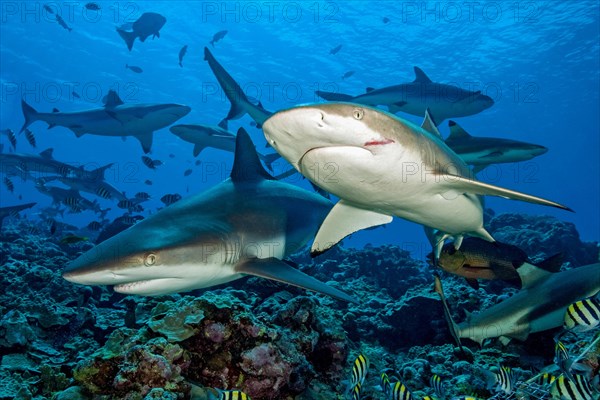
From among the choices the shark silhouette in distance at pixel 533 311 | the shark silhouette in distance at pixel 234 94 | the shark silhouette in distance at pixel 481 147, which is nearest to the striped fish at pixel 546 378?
the shark silhouette in distance at pixel 533 311

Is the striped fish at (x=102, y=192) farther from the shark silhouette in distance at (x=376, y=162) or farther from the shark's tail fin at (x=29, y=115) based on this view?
the shark silhouette in distance at (x=376, y=162)

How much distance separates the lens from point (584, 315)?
322cm

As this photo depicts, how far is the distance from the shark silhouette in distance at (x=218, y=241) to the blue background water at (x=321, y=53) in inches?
894

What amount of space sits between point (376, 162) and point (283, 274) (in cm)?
165

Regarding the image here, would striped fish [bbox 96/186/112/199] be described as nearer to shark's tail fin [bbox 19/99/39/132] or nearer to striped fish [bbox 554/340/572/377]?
shark's tail fin [bbox 19/99/39/132]

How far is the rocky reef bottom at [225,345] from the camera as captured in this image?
3123 mm

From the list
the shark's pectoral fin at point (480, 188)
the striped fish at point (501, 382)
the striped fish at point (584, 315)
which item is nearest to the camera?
the shark's pectoral fin at point (480, 188)

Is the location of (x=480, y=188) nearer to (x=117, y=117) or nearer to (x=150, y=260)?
(x=150, y=260)

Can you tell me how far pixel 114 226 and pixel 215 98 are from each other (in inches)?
1944

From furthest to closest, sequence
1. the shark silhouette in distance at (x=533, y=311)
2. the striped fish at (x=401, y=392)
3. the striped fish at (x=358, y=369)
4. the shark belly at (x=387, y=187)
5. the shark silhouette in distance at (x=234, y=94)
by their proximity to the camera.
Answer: the shark silhouette in distance at (x=234, y=94), the shark silhouette in distance at (x=533, y=311), the striped fish at (x=358, y=369), the striped fish at (x=401, y=392), the shark belly at (x=387, y=187)

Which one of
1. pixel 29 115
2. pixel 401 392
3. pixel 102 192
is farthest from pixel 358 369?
pixel 29 115

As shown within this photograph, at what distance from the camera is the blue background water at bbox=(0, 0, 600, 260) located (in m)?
34.7

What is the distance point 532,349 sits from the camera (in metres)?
5.24

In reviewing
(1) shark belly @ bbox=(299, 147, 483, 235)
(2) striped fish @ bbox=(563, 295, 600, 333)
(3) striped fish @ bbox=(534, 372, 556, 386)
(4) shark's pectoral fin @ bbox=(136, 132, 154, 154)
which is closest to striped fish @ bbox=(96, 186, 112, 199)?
(4) shark's pectoral fin @ bbox=(136, 132, 154, 154)
